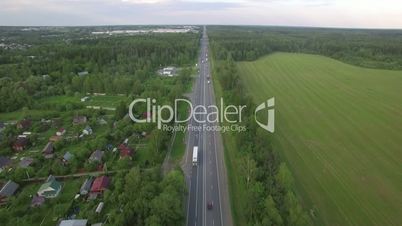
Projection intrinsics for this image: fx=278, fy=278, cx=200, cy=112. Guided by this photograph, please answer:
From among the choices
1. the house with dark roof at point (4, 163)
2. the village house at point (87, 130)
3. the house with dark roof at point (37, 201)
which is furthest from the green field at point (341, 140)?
the house with dark roof at point (4, 163)

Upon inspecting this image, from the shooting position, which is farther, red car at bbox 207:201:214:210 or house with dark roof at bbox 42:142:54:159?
house with dark roof at bbox 42:142:54:159

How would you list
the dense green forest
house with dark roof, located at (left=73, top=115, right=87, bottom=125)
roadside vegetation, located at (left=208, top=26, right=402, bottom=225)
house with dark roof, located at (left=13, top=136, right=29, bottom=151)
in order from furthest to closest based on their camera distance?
house with dark roof, located at (left=73, top=115, right=87, bottom=125) → house with dark roof, located at (left=13, top=136, right=29, bottom=151) → roadside vegetation, located at (left=208, top=26, right=402, bottom=225) → the dense green forest

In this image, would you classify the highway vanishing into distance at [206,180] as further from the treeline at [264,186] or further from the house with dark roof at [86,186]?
the house with dark roof at [86,186]

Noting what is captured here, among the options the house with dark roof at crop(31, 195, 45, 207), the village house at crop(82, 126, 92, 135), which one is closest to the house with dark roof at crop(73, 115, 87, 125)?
the village house at crop(82, 126, 92, 135)

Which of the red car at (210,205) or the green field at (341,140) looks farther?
the green field at (341,140)

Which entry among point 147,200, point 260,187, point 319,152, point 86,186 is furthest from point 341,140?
point 86,186

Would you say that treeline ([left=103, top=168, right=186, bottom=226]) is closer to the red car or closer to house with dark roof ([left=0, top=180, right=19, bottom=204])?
the red car

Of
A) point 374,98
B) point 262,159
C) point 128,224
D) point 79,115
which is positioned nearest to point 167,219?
point 128,224
